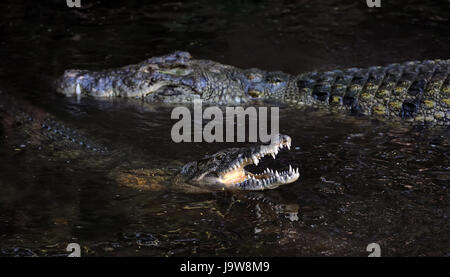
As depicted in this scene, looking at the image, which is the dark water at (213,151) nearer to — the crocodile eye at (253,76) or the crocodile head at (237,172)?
the crocodile head at (237,172)

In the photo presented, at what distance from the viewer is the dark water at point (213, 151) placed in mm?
4766

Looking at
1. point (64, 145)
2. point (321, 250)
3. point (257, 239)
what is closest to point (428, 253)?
point (321, 250)

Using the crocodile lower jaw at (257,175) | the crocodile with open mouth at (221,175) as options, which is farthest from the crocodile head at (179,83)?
the crocodile lower jaw at (257,175)

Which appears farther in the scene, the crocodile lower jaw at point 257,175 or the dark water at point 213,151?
the crocodile lower jaw at point 257,175

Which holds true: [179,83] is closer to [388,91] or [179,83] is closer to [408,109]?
[388,91]

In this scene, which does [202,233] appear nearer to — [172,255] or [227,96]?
[172,255]

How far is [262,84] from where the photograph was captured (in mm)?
8539

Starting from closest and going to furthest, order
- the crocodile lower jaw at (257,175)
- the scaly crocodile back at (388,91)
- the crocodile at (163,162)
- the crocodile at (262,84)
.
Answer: the crocodile lower jaw at (257,175), the crocodile at (163,162), the scaly crocodile back at (388,91), the crocodile at (262,84)

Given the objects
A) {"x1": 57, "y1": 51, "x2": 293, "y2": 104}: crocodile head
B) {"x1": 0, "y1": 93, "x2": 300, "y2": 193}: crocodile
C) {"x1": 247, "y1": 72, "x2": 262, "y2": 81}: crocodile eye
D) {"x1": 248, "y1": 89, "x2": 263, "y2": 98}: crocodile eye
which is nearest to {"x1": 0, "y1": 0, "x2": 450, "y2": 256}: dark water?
{"x1": 0, "y1": 93, "x2": 300, "y2": 193}: crocodile

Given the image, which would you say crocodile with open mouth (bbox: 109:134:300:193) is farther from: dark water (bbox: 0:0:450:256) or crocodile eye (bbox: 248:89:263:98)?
crocodile eye (bbox: 248:89:263:98)

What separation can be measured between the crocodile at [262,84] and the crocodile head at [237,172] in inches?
102

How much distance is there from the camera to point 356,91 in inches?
309

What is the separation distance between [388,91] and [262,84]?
5.62ft

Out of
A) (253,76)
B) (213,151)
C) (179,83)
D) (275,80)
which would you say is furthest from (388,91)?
(179,83)
